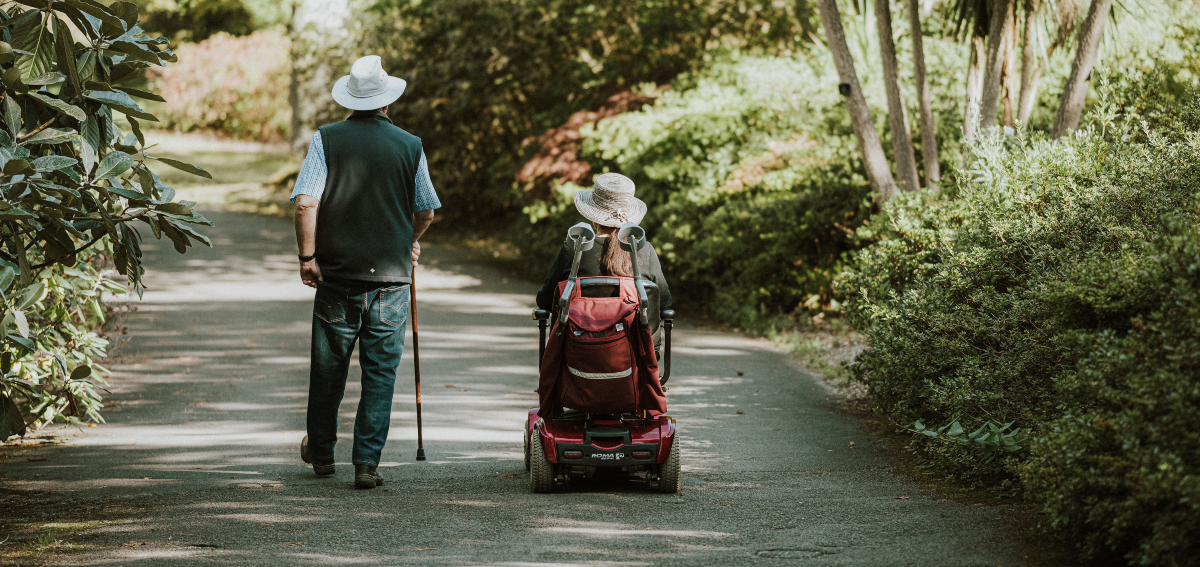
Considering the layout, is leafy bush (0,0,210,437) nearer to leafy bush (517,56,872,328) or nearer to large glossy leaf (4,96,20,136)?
large glossy leaf (4,96,20,136)

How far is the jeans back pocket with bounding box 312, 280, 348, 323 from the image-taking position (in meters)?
5.46

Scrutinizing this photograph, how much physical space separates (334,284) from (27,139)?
152cm

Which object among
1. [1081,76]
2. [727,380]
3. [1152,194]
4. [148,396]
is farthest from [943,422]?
[148,396]

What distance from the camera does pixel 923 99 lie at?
31.6ft

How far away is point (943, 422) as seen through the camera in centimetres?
597

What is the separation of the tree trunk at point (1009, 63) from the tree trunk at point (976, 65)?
0.85ft

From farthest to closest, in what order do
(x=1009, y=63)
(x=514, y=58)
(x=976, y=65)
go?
(x=514, y=58), (x=976, y=65), (x=1009, y=63)

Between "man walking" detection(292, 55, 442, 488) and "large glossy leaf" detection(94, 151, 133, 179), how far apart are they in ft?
3.06

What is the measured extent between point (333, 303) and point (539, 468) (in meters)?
1.32

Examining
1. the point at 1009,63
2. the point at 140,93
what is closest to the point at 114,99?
the point at 140,93

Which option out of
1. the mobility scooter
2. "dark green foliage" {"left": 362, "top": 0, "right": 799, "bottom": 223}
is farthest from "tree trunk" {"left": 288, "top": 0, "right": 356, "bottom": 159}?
the mobility scooter

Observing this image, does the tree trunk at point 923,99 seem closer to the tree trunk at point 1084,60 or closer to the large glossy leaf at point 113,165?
the tree trunk at point 1084,60

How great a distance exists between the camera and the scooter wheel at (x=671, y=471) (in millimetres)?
5258

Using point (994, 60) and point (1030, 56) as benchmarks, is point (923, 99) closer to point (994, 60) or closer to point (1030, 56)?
point (994, 60)
